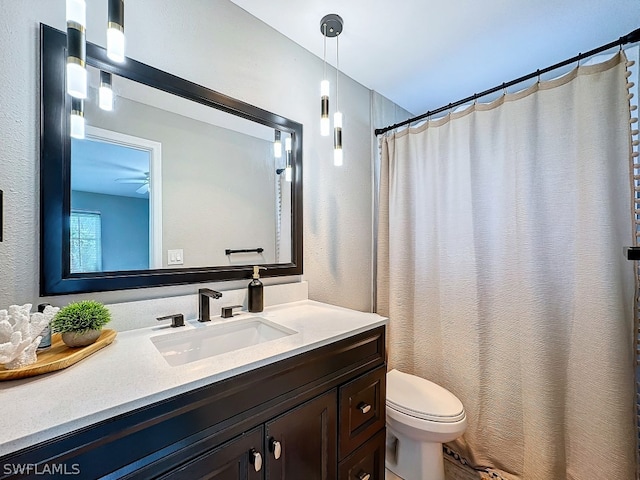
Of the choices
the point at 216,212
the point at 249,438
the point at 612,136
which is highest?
the point at 612,136

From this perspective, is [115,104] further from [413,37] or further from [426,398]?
[426,398]

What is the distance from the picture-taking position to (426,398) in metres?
1.48

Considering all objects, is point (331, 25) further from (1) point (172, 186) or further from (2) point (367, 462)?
(2) point (367, 462)

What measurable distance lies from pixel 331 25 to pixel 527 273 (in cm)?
161

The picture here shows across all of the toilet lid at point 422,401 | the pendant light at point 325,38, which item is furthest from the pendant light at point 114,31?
the toilet lid at point 422,401

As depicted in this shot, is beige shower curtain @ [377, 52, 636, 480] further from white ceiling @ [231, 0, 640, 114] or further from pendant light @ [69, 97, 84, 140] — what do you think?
pendant light @ [69, 97, 84, 140]

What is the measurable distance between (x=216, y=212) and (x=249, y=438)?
900 mm

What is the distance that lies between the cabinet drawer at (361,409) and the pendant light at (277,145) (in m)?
1.14

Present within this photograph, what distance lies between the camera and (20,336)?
0.67 metres

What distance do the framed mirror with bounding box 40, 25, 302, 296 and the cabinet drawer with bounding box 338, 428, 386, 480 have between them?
84cm

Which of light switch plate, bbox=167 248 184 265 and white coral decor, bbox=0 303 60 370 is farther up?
light switch plate, bbox=167 248 184 265

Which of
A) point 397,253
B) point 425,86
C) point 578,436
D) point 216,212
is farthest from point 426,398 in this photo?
point 425,86

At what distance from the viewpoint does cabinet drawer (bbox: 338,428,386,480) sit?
1053 mm

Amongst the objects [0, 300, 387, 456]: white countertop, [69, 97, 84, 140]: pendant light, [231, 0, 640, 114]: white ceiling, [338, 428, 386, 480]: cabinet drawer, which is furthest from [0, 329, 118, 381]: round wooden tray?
[231, 0, 640, 114]: white ceiling
